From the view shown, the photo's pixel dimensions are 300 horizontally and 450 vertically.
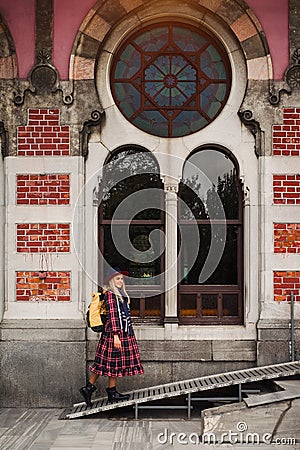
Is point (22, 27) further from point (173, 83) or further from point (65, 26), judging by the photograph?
point (173, 83)

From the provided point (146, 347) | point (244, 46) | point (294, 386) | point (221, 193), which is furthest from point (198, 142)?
point (294, 386)

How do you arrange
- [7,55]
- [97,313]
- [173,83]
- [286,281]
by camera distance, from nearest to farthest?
[97,313]
[286,281]
[7,55]
[173,83]

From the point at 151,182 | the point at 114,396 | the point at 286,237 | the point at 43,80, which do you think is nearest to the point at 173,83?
the point at 151,182

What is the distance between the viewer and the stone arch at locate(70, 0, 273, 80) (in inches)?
350

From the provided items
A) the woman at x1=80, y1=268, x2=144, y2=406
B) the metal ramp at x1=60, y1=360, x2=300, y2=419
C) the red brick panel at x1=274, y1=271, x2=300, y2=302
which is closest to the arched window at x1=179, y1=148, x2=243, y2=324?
the red brick panel at x1=274, y1=271, x2=300, y2=302

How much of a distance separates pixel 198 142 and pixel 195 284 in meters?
1.83

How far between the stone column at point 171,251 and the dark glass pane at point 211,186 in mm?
215

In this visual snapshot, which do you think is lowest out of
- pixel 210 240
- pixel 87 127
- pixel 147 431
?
pixel 147 431

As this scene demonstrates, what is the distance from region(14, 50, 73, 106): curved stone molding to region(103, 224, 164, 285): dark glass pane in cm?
186

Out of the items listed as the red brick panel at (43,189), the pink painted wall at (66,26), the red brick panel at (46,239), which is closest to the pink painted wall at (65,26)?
the pink painted wall at (66,26)

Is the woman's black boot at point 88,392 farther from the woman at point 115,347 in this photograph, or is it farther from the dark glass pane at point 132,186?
the dark glass pane at point 132,186

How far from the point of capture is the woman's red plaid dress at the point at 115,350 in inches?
321

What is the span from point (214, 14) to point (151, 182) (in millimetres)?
2294

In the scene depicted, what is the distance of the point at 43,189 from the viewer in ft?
29.1
